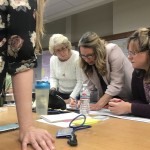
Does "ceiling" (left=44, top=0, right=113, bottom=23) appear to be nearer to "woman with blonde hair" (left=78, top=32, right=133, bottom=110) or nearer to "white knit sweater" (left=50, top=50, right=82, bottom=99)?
"white knit sweater" (left=50, top=50, right=82, bottom=99)

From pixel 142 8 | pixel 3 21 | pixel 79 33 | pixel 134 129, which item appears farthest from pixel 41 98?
pixel 79 33

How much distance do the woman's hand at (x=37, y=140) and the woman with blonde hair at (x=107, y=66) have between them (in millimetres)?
972

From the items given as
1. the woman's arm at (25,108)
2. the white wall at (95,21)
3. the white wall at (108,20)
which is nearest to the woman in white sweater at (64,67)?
the woman's arm at (25,108)

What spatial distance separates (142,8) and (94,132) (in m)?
3.54

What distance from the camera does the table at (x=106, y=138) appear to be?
635 millimetres

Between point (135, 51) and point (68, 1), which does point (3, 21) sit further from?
point (68, 1)

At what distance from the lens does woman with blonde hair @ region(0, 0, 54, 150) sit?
2.00ft

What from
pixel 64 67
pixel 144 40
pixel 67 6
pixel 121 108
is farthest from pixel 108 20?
pixel 121 108

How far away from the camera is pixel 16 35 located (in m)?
0.62

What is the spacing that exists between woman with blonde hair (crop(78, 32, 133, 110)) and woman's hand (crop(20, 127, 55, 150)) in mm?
972

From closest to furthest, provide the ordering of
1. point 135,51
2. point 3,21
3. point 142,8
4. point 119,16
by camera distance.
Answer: point 3,21 → point 135,51 → point 142,8 → point 119,16

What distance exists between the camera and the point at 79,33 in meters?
5.25

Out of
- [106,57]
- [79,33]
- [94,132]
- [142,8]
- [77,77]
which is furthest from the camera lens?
[79,33]

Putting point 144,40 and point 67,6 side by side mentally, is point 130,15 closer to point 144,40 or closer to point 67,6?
point 67,6
